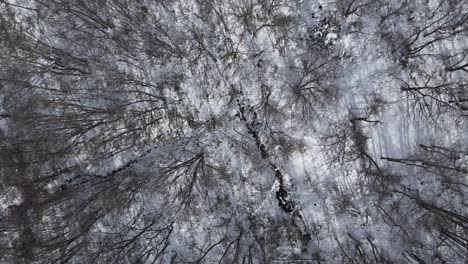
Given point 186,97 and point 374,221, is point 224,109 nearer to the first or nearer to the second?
point 186,97

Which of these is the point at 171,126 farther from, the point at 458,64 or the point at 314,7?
the point at 458,64

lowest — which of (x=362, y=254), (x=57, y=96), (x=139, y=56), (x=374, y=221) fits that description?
(x=362, y=254)

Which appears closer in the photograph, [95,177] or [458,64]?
[458,64]

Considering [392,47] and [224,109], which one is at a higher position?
[392,47]

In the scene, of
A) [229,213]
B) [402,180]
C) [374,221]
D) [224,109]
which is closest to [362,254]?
[374,221]

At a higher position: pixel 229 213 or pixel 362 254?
pixel 229 213

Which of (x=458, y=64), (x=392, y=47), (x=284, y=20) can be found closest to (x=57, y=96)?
(x=284, y=20)
